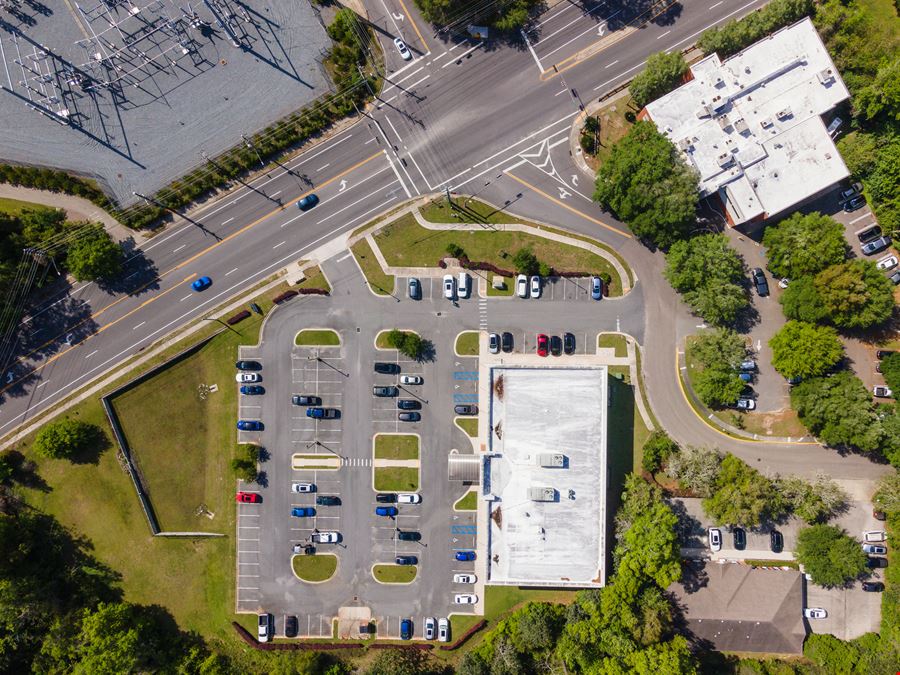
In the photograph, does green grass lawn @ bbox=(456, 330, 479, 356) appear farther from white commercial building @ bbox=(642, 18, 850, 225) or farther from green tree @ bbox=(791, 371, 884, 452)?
green tree @ bbox=(791, 371, 884, 452)

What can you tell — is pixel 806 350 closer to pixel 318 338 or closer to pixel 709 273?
pixel 709 273

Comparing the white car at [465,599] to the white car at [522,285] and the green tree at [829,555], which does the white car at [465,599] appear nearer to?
the white car at [522,285]

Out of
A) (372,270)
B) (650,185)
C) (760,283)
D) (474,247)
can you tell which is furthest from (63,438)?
(760,283)

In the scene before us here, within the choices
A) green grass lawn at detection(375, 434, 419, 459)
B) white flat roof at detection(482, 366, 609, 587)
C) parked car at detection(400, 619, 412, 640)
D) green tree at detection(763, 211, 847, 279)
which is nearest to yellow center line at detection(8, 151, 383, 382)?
white flat roof at detection(482, 366, 609, 587)

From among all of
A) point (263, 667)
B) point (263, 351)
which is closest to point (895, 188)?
point (263, 351)

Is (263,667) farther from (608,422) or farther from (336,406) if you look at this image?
(608,422)

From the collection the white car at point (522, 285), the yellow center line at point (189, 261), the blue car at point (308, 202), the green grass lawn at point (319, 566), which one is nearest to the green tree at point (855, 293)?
the white car at point (522, 285)
